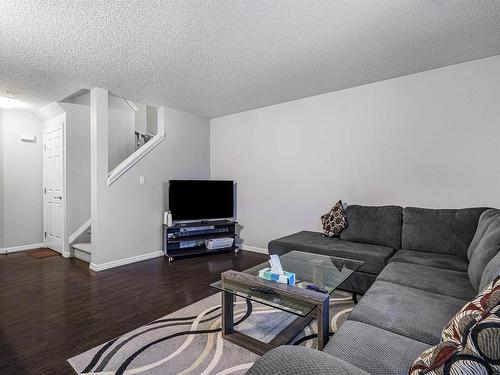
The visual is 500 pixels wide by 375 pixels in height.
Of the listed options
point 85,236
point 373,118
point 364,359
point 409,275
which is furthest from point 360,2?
point 85,236

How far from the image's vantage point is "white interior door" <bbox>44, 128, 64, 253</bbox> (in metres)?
4.24

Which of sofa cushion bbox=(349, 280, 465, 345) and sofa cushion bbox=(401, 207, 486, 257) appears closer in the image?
sofa cushion bbox=(349, 280, 465, 345)

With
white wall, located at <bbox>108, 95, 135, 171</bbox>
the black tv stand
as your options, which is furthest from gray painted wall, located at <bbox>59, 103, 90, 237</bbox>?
the black tv stand

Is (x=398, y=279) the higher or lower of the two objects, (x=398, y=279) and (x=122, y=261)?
the higher

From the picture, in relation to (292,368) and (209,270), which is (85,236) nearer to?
(209,270)

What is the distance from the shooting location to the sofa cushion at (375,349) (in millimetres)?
1003

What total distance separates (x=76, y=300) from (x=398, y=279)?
287 centimetres

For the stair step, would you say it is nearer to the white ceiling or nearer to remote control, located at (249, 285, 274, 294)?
the white ceiling

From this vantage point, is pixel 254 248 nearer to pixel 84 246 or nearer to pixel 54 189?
pixel 84 246

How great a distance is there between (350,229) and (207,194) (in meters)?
2.28

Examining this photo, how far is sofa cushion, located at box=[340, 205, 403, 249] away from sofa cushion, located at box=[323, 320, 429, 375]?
1918 millimetres

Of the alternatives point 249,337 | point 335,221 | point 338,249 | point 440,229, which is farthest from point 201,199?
point 440,229

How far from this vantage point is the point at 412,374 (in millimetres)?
718

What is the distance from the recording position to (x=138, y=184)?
3977 millimetres
